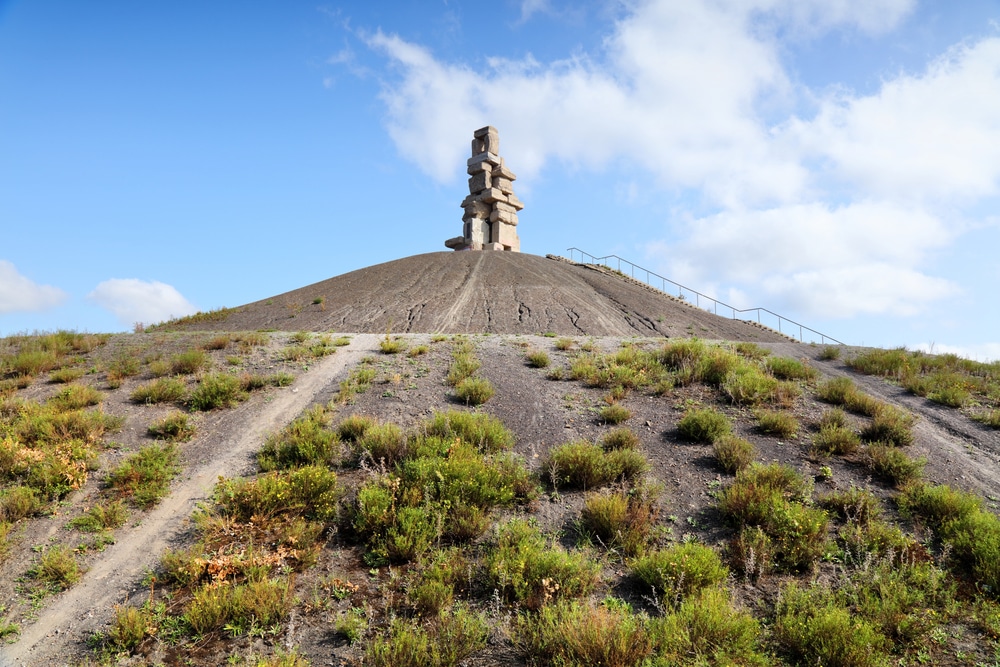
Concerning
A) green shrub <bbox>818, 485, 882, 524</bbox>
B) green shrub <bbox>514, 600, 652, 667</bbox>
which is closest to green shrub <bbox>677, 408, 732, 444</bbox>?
green shrub <bbox>818, 485, 882, 524</bbox>

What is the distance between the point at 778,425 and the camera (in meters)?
9.42

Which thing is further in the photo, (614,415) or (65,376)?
(65,376)

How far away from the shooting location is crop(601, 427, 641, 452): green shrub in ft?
28.9

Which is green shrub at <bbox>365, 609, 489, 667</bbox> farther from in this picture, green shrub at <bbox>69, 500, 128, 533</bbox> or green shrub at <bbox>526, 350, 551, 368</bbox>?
green shrub at <bbox>526, 350, 551, 368</bbox>

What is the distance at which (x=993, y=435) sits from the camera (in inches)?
399

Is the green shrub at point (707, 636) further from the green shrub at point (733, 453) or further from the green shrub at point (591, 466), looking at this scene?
the green shrub at point (733, 453)

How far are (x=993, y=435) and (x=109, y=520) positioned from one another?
14.8 m

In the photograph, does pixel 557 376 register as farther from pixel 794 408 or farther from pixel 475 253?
pixel 475 253

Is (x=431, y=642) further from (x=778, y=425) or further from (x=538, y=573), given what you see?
(x=778, y=425)

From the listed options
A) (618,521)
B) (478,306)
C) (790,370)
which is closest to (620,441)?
(618,521)

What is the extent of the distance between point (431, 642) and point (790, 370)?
435 inches

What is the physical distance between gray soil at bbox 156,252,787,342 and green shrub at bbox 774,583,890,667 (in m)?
16.8

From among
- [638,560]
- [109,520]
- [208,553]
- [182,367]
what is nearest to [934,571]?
[638,560]

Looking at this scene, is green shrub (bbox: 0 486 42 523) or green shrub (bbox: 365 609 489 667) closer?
green shrub (bbox: 365 609 489 667)
